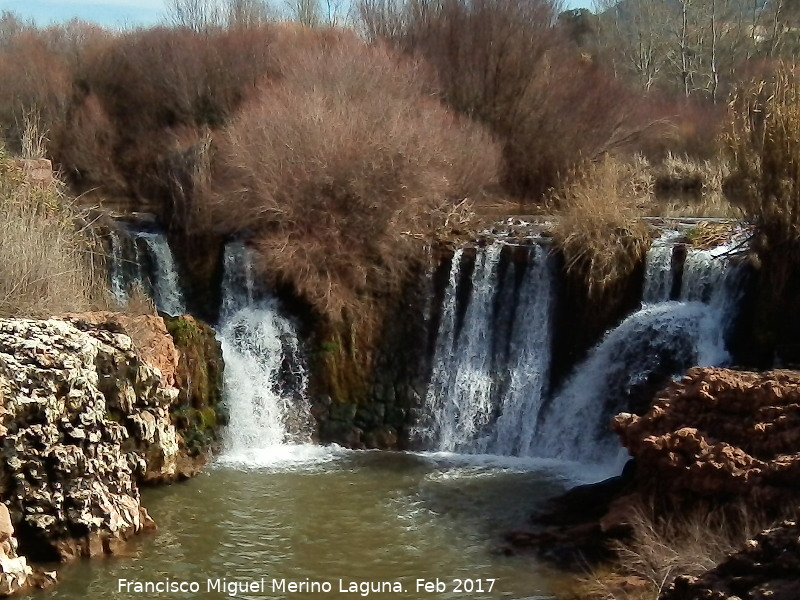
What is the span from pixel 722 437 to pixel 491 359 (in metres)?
5.34

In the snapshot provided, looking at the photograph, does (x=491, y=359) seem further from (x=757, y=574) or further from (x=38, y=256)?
(x=757, y=574)

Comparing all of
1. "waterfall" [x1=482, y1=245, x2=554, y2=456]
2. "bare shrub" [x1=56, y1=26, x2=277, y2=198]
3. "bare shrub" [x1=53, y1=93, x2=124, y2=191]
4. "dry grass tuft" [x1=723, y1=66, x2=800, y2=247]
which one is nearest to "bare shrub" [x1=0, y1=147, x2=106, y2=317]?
"waterfall" [x1=482, y1=245, x2=554, y2=456]

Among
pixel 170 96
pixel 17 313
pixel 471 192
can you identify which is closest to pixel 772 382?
→ pixel 17 313

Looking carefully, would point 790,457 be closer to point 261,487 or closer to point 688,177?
point 261,487

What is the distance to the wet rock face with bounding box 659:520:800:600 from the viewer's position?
5551 millimetres

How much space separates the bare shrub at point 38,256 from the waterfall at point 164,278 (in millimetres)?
1419

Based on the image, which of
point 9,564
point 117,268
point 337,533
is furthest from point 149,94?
point 9,564

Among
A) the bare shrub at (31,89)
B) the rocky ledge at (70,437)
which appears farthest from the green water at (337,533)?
the bare shrub at (31,89)

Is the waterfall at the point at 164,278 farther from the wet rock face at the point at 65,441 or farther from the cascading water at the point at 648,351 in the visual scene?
the cascading water at the point at 648,351

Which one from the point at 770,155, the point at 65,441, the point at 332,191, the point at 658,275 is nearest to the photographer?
the point at 65,441

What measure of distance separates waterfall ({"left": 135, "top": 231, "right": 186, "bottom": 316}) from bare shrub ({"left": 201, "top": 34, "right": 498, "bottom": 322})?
2.70ft

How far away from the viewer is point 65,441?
991cm

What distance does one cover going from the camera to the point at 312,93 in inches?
693

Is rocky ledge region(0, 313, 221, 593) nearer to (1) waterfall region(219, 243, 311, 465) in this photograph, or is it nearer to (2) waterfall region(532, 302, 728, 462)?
(1) waterfall region(219, 243, 311, 465)
